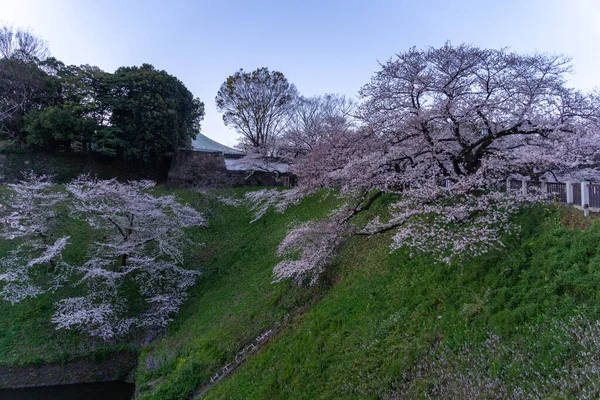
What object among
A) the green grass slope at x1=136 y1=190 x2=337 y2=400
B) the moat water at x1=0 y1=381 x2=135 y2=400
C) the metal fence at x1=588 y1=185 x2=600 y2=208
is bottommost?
the moat water at x1=0 y1=381 x2=135 y2=400

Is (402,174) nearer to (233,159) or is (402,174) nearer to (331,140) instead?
(331,140)

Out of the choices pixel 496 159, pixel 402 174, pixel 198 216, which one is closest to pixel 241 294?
pixel 198 216

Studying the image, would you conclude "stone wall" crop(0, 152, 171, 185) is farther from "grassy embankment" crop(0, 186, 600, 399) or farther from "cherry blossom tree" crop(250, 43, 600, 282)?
"cherry blossom tree" crop(250, 43, 600, 282)

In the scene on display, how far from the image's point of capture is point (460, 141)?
9703 millimetres

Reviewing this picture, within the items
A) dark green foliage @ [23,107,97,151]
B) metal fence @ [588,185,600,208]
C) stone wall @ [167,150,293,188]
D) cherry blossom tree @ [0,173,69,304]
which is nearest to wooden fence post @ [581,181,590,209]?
metal fence @ [588,185,600,208]

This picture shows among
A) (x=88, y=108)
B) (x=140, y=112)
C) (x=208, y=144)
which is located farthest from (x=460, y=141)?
(x=208, y=144)

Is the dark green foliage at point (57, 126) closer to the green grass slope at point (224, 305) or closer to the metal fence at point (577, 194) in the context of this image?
the green grass slope at point (224, 305)

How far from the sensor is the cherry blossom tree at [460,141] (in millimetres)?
8367

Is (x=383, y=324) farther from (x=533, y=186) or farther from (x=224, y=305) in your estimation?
(x=224, y=305)

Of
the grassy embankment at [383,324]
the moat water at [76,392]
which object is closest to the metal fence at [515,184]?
the grassy embankment at [383,324]

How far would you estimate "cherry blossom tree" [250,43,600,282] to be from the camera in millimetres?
8367

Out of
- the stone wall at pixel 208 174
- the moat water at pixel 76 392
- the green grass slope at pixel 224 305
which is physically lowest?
the moat water at pixel 76 392

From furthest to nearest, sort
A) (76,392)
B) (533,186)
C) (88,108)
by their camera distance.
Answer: (88,108) < (76,392) < (533,186)

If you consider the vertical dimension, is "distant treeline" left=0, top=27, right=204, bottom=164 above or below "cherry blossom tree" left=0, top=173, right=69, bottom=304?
above
